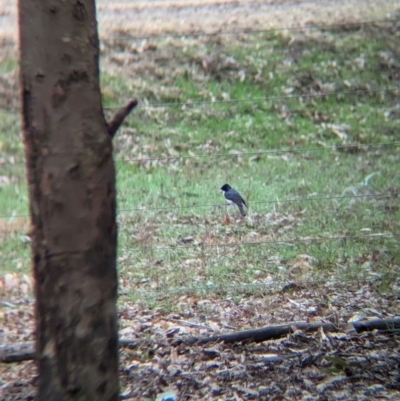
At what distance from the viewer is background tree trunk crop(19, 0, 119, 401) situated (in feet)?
10.2

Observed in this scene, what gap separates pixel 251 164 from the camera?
10.5 meters

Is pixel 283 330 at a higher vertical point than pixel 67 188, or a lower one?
lower

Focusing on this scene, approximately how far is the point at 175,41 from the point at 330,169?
219 inches

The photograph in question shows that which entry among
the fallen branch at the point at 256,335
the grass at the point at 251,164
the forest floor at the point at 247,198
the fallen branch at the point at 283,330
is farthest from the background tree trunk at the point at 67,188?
the grass at the point at 251,164

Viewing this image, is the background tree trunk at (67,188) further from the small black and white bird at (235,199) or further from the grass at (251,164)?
the small black and white bird at (235,199)

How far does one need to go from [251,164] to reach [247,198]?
7.72 feet

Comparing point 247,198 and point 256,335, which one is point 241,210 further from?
point 256,335

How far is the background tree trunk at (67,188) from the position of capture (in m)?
3.12

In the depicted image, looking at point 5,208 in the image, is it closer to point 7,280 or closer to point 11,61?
point 7,280

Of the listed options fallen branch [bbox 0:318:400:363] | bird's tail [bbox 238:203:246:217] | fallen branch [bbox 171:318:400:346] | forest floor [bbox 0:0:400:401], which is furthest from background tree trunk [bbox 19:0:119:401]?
bird's tail [bbox 238:203:246:217]

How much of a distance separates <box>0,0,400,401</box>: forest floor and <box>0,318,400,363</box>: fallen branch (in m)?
0.06

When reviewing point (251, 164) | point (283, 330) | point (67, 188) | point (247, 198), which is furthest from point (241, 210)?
point (67, 188)

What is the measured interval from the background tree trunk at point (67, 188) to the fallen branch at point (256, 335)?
1397mm

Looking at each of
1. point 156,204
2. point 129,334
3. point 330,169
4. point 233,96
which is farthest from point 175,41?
point 129,334
